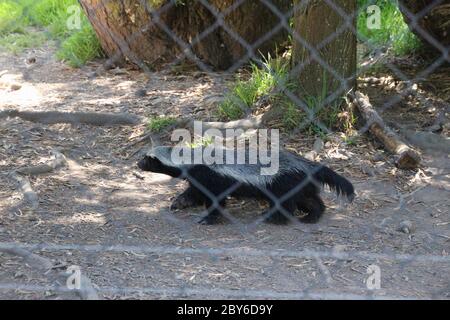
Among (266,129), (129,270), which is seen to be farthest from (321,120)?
(129,270)

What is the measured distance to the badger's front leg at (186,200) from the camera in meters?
3.92

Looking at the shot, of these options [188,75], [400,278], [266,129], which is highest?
[188,75]

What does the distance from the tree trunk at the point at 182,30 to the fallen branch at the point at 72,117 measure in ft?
4.05

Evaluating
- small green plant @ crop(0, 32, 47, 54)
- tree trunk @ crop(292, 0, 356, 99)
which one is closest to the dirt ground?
tree trunk @ crop(292, 0, 356, 99)

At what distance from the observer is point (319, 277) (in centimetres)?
299

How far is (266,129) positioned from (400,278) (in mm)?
1957

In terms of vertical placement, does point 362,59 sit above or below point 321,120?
above

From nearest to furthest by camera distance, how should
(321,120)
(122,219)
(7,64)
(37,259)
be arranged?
(37,259) < (122,219) < (321,120) < (7,64)

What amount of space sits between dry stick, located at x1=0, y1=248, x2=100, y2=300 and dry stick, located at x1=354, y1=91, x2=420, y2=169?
91.0 inches

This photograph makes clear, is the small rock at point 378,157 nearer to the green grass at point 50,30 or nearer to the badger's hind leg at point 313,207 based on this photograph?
the badger's hind leg at point 313,207

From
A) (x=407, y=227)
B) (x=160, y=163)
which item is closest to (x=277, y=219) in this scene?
(x=407, y=227)

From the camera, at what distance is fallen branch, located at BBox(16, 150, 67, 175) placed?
13.6ft

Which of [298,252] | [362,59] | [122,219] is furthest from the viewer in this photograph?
[362,59]

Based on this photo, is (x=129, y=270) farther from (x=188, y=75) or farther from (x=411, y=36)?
(x=411, y=36)
